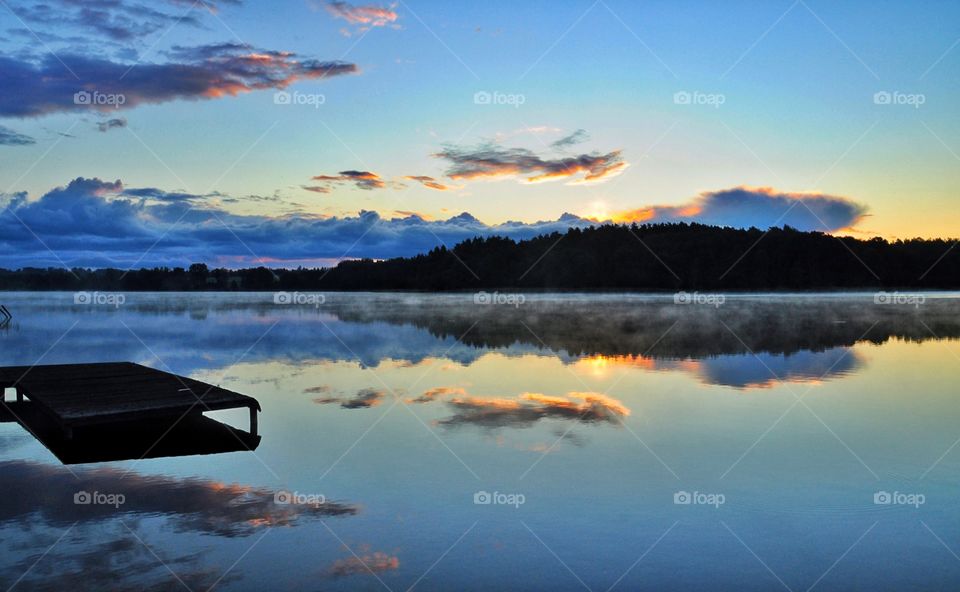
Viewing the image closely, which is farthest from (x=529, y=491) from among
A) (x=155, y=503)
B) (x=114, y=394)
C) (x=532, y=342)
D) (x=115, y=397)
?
(x=532, y=342)

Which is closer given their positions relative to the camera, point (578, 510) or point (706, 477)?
point (578, 510)

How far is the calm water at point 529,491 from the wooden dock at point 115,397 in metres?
0.69

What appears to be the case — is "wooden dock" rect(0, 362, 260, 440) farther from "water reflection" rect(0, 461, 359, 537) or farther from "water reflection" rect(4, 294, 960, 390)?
"water reflection" rect(4, 294, 960, 390)

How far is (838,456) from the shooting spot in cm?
1108

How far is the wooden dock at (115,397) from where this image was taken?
10.6m

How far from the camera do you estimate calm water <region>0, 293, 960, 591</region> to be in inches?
269

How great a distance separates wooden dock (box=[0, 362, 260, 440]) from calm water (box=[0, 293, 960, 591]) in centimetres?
69

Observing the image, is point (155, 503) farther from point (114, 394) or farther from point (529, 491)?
point (114, 394)

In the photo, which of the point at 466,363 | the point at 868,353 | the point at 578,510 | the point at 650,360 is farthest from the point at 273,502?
the point at 868,353

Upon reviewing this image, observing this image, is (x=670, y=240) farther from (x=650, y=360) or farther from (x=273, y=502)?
(x=273, y=502)

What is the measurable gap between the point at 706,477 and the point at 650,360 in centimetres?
1330

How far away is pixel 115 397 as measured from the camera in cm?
1202

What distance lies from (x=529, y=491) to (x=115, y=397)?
715 centimetres

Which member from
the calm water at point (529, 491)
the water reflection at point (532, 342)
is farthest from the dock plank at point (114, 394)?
the water reflection at point (532, 342)
